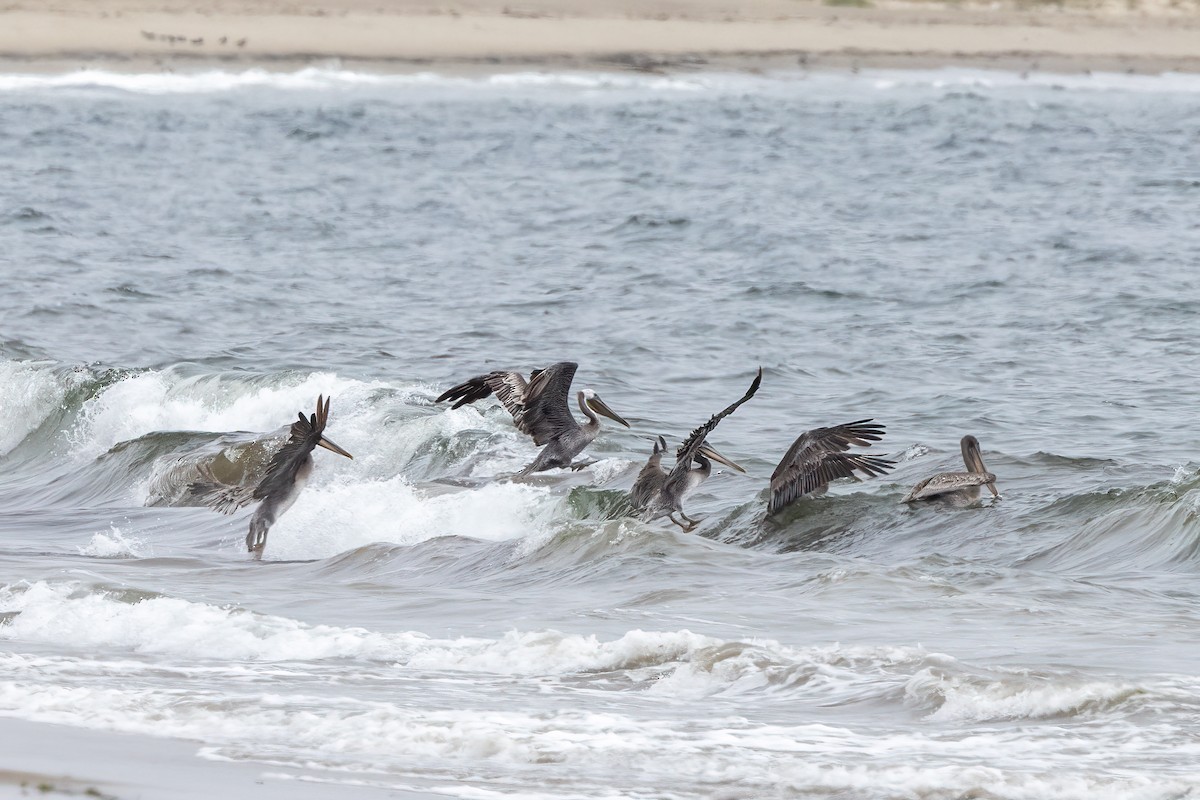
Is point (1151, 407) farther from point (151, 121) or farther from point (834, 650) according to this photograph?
point (151, 121)

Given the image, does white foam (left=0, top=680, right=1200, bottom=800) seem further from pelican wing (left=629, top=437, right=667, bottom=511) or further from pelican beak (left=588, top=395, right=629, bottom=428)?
pelican beak (left=588, top=395, right=629, bottom=428)

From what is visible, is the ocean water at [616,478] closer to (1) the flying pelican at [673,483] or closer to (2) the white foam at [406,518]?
(2) the white foam at [406,518]

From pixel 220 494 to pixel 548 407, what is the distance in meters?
2.07

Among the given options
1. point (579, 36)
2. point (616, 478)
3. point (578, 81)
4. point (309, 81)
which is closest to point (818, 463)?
point (616, 478)

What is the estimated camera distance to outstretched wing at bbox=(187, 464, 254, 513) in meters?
11.1

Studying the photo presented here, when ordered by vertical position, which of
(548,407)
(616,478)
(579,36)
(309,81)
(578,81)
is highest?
(579,36)

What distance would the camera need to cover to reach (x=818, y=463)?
10.3 m

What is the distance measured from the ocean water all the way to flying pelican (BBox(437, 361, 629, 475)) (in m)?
0.30

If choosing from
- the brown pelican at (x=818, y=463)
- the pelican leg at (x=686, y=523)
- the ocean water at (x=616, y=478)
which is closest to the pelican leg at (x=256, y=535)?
the ocean water at (x=616, y=478)

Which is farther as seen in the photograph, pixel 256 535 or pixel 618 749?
pixel 256 535

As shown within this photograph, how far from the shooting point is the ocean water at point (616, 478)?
639cm

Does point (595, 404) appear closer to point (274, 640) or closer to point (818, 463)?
point (818, 463)

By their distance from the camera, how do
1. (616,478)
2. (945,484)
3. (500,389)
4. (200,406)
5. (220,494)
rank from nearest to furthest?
(945,484) → (220,494) → (616,478) → (500,389) → (200,406)

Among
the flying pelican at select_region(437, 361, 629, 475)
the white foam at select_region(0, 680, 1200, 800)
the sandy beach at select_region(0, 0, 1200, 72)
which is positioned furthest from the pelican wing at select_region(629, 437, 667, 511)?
the sandy beach at select_region(0, 0, 1200, 72)
